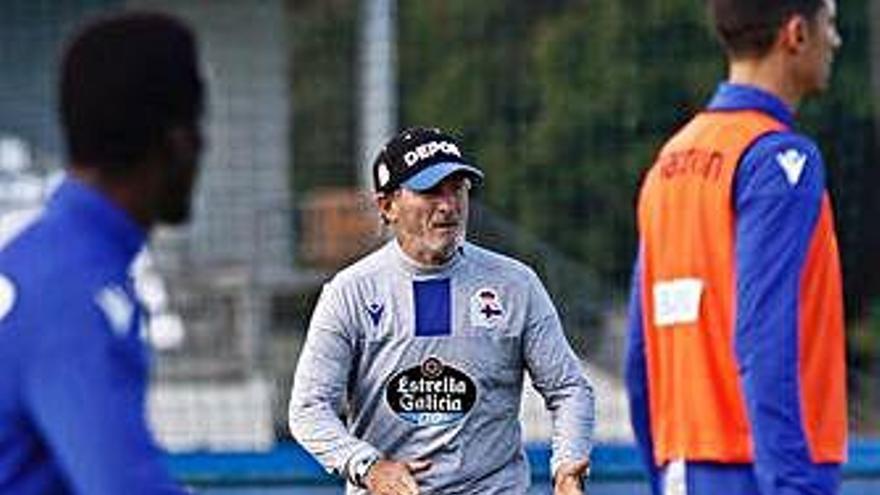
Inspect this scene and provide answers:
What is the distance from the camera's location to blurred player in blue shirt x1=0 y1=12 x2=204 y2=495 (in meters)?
3.79

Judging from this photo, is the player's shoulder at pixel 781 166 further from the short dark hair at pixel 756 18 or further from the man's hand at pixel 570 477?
the man's hand at pixel 570 477

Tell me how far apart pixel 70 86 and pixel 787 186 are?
147cm

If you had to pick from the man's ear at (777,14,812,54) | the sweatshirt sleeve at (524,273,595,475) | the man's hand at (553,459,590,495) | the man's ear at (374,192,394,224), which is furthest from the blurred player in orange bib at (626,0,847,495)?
the man's ear at (374,192,394,224)

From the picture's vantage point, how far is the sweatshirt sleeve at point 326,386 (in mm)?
6156

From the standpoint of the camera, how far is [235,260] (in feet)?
39.2

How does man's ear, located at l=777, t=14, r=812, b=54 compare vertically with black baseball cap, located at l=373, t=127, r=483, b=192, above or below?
above

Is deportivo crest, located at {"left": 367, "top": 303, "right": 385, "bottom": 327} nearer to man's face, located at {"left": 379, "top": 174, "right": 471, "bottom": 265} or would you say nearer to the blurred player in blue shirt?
man's face, located at {"left": 379, "top": 174, "right": 471, "bottom": 265}

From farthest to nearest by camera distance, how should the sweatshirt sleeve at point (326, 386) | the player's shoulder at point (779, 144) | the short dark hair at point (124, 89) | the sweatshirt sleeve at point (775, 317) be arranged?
the sweatshirt sleeve at point (326, 386) → the player's shoulder at point (779, 144) → the sweatshirt sleeve at point (775, 317) → the short dark hair at point (124, 89)

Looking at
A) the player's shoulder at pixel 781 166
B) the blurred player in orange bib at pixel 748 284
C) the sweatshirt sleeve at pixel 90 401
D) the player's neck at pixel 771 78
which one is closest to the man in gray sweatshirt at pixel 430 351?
the blurred player in orange bib at pixel 748 284

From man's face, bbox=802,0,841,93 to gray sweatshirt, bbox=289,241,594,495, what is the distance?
52.4 inches

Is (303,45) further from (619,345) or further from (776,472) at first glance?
(776,472)

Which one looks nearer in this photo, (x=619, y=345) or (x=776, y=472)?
(x=776, y=472)

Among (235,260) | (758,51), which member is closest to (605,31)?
(235,260)

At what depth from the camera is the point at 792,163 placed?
4.91m
